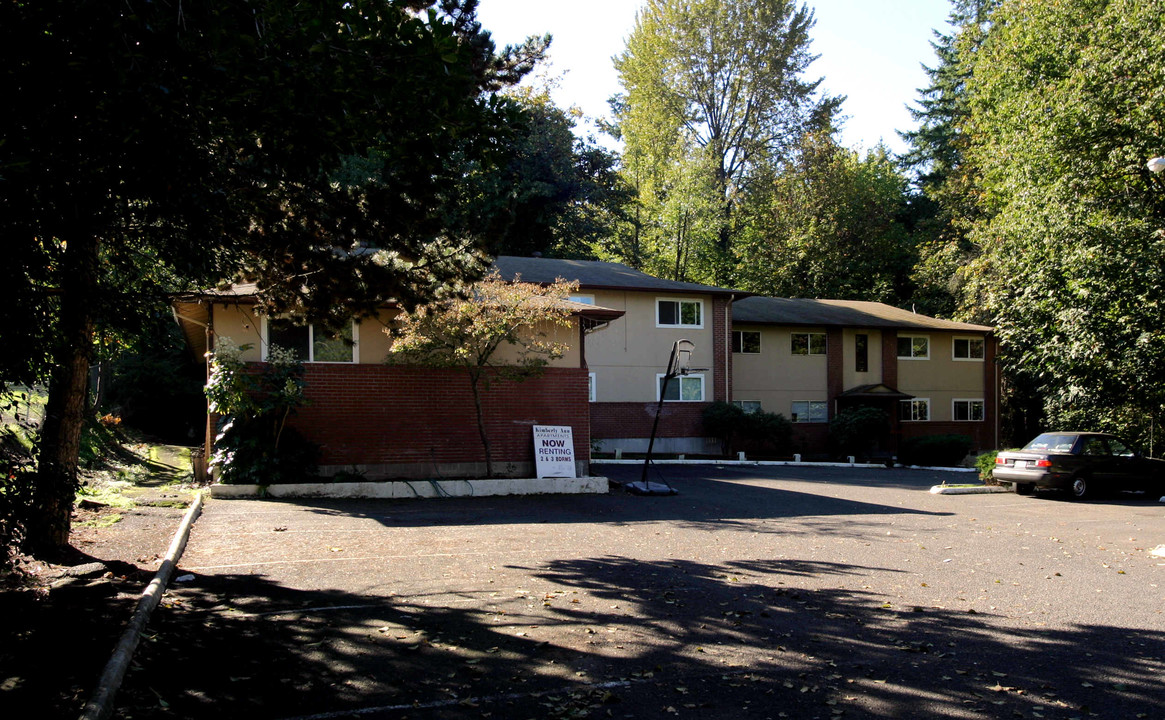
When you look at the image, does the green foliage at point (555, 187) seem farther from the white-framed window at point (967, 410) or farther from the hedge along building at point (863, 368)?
the white-framed window at point (967, 410)

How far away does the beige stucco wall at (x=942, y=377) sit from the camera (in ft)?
121

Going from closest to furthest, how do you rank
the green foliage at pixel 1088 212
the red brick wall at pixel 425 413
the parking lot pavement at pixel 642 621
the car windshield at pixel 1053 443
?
the parking lot pavement at pixel 642 621, the red brick wall at pixel 425 413, the car windshield at pixel 1053 443, the green foliage at pixel 1088 212

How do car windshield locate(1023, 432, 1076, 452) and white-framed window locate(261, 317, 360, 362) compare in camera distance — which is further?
car windshield locate(1023, 432, 1076, 452)

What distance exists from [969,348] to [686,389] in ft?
51.8

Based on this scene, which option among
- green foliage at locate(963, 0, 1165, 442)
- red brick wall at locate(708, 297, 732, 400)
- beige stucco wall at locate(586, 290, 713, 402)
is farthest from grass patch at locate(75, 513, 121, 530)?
green foliage at locate(963, 0, 1165, 442)

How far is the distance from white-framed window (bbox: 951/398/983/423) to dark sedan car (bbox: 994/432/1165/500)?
16538mm

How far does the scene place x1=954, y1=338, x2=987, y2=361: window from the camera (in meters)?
38.0

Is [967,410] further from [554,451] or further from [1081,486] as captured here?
[554,451]

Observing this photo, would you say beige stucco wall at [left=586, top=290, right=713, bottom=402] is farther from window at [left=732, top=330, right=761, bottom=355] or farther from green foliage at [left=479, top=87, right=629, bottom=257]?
green foliage at [left=479, top=87, right=629, bottom=257]

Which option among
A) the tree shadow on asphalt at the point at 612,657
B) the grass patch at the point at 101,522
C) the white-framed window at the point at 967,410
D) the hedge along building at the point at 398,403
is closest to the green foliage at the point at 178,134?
the tree shadow on asphalt at the point at 612,657

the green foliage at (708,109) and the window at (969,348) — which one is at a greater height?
the green foliage at (708,109)

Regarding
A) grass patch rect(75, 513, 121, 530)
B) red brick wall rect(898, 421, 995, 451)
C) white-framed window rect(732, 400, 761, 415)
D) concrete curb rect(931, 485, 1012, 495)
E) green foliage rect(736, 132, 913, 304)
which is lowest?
concrete curb rect(931, 485, 1012, 495)

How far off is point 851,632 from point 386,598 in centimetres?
416

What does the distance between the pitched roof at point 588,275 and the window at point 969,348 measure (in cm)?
1331
